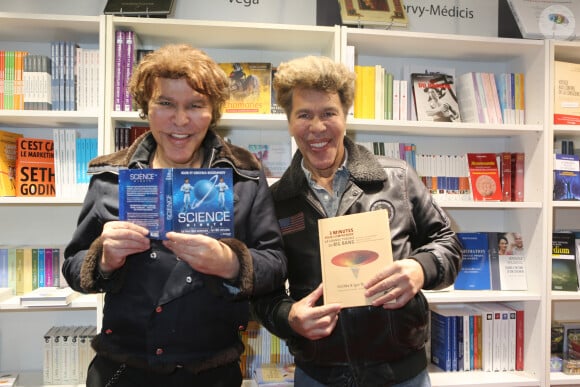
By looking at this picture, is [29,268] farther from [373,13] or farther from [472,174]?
[472,174]

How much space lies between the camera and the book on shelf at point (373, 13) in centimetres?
259

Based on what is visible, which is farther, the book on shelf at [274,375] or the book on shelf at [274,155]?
the book on shelf at [274,155]

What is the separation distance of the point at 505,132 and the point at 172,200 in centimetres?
210

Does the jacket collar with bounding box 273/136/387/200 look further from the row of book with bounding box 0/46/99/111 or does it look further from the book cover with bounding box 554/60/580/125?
the book cover with bounding box 554/60/580/125

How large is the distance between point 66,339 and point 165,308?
59.1 inches

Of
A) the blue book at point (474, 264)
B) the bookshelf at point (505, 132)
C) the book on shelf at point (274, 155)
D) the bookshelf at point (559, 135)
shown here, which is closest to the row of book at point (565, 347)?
the bookshelf at point (559, 135)

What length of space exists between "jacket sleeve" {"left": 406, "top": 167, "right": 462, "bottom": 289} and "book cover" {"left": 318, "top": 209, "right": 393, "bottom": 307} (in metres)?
0.14

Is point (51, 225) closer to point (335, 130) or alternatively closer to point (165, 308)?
point (165, 308)

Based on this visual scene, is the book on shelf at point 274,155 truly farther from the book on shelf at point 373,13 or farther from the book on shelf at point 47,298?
the book on shelf at point 47,298

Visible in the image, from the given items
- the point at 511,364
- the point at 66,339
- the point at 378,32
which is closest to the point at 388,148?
the point at 378,32

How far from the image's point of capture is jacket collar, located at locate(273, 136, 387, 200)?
59.6 inches

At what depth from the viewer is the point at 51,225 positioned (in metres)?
2.68

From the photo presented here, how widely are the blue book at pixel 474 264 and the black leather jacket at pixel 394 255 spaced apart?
1282 mm

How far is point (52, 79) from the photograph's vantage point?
7.91 feet
